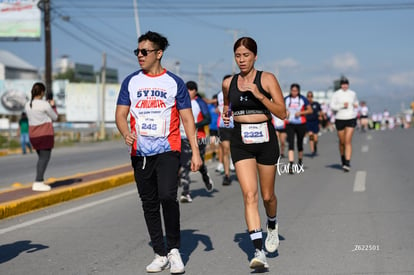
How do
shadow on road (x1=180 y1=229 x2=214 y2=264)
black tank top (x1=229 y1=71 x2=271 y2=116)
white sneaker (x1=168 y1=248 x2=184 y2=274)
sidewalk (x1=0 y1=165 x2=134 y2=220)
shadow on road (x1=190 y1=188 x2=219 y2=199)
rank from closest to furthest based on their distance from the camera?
1. white sneaker (x1=168 y1=248 x2=184 y2=274)
2. black tank top (x1=229 y1=71 x2=271 y2=116)
3. shadow on road (x1=180 y1=229 x2=214 y2=264)
4. sidewalk (x1=0 y1=165 x2=134 y2=220)
5. shadow on road (x1=190 y1=188 x2=219 y2=199)

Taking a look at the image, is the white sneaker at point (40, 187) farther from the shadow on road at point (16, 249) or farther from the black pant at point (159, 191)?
→ the black pant at point (159, 191)

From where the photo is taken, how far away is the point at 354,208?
362 inches

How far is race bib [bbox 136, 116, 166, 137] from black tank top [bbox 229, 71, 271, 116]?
653 millimetres

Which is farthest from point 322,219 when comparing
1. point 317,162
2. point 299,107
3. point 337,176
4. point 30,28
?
point 30,28

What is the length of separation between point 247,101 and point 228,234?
2.07m

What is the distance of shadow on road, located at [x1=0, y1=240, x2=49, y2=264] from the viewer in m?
6.59

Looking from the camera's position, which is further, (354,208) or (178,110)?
(354,208)

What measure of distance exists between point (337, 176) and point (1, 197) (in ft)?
21.6

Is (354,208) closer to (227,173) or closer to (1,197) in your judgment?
(227,173)

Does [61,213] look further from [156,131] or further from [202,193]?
[156,131]

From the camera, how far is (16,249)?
22.8 ft

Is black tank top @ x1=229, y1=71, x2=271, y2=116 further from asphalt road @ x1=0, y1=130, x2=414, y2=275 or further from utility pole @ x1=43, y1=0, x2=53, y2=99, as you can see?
utility pole @ x1=43, y1=0, x2=53, y2=99

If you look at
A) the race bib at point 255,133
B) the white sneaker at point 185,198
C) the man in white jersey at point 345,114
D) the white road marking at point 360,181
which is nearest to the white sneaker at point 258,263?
the race bib at point 255,133

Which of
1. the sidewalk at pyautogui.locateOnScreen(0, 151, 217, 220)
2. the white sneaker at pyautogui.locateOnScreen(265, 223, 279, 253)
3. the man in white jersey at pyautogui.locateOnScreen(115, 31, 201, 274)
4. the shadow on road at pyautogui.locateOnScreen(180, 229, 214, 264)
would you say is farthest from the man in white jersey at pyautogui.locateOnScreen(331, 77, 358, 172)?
the man in white jersey at pyautogui.locateOnScreen(115, 31, 201, 274)
